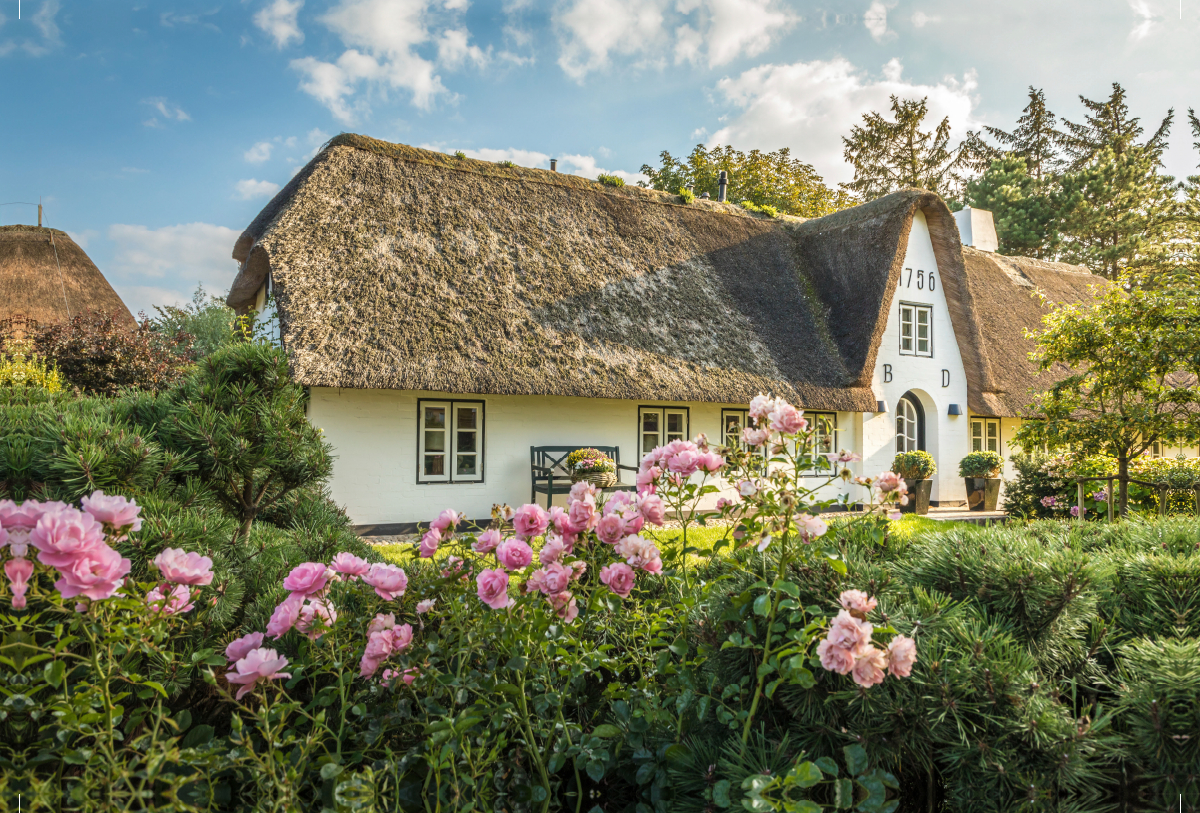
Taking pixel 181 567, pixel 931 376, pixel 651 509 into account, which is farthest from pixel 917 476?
pixel 181 567

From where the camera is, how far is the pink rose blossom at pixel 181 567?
1.43 metres

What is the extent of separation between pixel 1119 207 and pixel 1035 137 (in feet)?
18.5

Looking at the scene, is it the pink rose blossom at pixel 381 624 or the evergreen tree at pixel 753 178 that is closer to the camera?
the pink rose blossom at pixel 381 624

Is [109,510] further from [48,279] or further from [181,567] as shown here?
[48,279]

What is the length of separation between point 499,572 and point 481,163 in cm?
1221

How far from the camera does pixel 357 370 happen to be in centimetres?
888

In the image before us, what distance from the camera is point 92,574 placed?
1.23m

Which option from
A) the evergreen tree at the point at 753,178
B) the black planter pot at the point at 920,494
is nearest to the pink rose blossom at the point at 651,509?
the black planter pot at the point at 920,494

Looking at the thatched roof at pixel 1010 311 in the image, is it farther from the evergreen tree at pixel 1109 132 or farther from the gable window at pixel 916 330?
the evergreen tree at pixel 1109 132

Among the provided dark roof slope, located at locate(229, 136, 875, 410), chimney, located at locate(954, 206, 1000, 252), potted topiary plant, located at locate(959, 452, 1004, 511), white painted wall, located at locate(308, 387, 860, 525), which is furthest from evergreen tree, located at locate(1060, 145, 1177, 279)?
white painted wall, located at locate(308, 387, 860, 525)

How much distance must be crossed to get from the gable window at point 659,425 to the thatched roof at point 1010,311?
6.60 metres

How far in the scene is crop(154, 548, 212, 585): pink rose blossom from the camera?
1427 millimetres

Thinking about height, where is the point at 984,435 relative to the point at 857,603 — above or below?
above

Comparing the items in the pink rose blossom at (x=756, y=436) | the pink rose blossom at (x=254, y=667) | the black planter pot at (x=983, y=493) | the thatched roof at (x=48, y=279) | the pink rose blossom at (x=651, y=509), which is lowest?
the black planter pot at (x=983, y=493)
